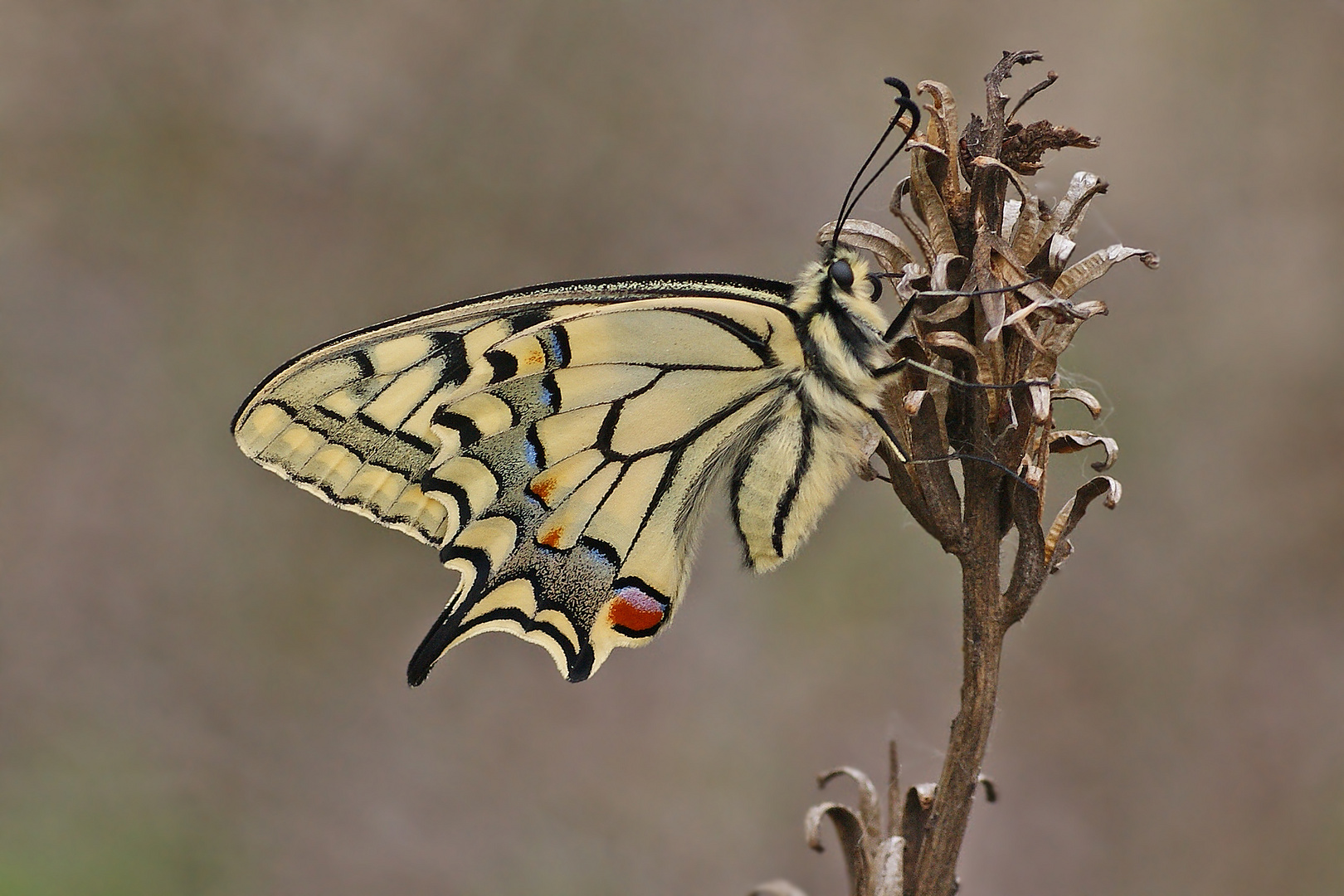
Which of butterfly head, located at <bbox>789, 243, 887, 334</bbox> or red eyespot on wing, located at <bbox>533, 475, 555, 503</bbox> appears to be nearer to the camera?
butterfly head, located at <bbox>789, 243, 887, 334</bbox>

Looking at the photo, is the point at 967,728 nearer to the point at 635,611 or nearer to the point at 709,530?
the point at 635,611

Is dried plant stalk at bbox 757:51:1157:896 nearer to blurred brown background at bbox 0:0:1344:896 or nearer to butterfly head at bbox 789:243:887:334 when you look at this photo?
butterfly head at bbox 789:243:887:334

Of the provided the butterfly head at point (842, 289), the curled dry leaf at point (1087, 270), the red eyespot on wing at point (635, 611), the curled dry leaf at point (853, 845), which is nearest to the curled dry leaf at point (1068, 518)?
the curled dry leaf at point (1087, 270)

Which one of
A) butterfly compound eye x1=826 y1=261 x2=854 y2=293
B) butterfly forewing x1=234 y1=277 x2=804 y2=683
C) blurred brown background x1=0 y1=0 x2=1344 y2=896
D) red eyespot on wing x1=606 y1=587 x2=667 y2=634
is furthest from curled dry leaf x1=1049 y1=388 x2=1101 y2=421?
blurred brown background x1=0 y1=0 x2=1344 y2=896

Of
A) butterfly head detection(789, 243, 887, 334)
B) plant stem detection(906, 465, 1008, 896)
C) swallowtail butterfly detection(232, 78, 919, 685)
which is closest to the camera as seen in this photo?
plant stem detection(906, 465, 1008, 896)

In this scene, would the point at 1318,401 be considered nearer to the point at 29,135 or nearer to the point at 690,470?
the point at 690,470

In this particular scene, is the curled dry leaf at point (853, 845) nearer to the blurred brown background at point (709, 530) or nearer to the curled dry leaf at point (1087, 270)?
the curled dry leaf at point (1087, 270)

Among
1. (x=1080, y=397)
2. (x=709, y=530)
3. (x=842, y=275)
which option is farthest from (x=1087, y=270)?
(x=709, y=530)
